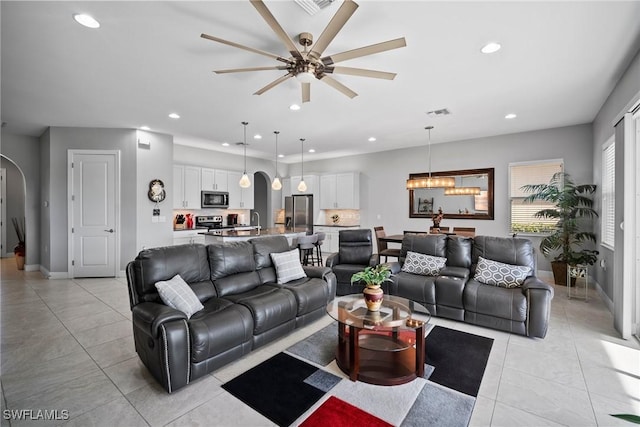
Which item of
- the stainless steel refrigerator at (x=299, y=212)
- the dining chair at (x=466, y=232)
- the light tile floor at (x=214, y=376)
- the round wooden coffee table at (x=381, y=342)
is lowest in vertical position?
the light tile floor at (x=214, y=376)

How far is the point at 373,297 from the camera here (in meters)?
2.68

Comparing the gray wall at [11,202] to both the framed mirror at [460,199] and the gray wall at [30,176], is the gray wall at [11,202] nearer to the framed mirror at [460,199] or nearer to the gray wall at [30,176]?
the gray wall at [30,176]

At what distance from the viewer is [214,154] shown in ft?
26.0

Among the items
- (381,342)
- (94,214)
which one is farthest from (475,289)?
(94,214)

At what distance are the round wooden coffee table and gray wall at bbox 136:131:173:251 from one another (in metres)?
4.78

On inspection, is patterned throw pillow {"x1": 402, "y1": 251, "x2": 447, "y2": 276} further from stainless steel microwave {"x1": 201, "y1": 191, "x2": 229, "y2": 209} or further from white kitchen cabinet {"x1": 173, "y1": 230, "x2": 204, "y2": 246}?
stainless steel microwave {"x1": 201, "y1": 191, "x2": 229, "y2": 209}

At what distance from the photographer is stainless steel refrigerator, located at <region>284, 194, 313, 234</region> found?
8.95 metres

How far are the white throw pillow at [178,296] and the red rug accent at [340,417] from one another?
130 cm

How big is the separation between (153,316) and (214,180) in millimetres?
5927

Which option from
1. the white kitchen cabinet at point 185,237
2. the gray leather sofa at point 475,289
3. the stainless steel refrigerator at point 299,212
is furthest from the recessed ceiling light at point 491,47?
the white kitchen cabinet at point 185,237

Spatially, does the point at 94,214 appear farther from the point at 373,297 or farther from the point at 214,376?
the point at 373,297

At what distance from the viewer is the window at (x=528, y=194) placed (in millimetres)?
5781

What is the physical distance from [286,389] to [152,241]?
502cm

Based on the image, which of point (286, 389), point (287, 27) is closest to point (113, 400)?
point (286, 389)
